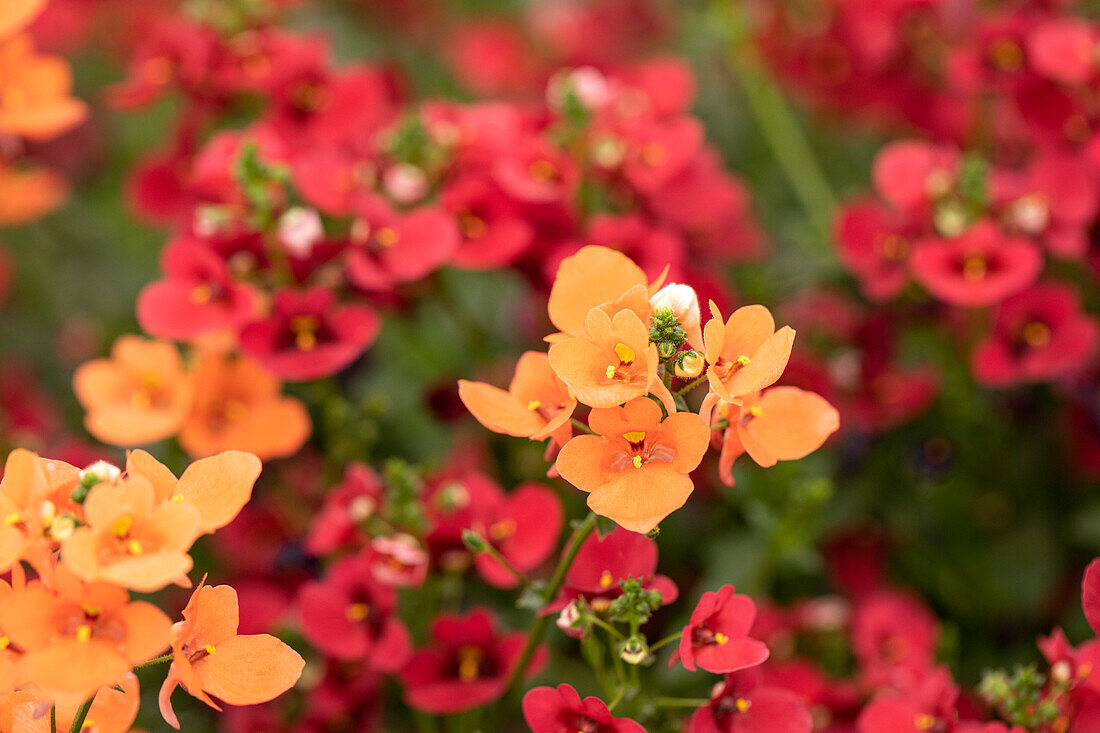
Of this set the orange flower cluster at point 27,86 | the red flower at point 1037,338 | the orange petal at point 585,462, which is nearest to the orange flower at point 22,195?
the orange flower cluster at point 27,86

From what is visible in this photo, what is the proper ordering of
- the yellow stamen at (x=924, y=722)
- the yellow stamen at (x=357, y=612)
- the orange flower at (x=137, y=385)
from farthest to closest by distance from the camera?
the orange flower at (x=137, y=385) < the yellow stamen at (x=357, y=612) < the yellow stamen at (x=924, y=722)

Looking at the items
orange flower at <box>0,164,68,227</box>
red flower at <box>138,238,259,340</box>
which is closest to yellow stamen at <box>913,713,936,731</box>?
red flower at <box>138,238,259,340</box>

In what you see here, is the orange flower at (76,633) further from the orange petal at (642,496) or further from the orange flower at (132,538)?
the orange petal at (642,496)

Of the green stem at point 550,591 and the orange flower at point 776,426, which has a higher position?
the orange flower at point 776,426

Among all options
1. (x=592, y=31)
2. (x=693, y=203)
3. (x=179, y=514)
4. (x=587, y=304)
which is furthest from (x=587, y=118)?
(x=592, y=31)

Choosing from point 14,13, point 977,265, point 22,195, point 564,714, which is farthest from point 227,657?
point 22,195

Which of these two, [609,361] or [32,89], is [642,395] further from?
[32,89]

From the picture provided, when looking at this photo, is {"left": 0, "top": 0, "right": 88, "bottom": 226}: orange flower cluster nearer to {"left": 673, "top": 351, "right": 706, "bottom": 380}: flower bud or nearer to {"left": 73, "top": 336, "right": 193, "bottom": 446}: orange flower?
{"left": 73, "top": 336, "right": 193, "bottom": 446}: orange flower
